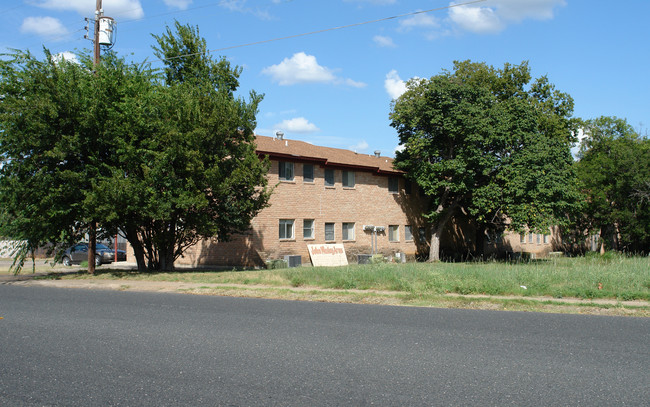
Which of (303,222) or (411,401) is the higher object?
(303,222)

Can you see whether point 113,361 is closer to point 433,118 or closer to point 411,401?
point 411,401

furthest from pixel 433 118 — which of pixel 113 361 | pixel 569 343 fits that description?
pixel 113 361

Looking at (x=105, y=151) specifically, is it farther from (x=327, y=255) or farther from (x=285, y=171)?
(x=327, y=255)

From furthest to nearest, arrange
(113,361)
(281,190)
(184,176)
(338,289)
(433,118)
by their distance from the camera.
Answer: (433,118)
(281,190)
(184,176)
(338,289)
(113,361)

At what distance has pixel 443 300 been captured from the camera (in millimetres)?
12711

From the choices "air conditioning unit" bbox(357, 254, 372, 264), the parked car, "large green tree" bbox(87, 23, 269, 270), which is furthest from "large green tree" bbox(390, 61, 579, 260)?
the parked car

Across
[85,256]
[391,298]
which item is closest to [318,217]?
[85,256]

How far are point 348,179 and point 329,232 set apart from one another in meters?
3.91

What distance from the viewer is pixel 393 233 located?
38.3 meters

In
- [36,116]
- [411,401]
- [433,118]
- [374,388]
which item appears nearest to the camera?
[411,401]

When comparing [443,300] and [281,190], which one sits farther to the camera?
[281,190]

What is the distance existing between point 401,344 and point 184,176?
15.3m

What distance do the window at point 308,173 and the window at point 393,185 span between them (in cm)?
761

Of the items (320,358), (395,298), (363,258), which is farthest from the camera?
(363,258)
